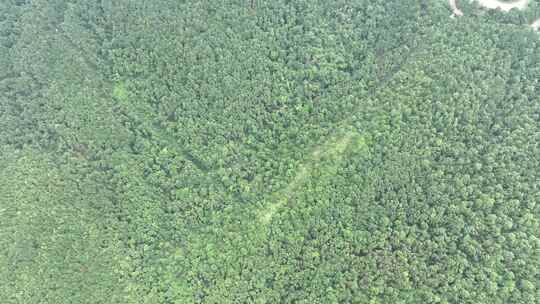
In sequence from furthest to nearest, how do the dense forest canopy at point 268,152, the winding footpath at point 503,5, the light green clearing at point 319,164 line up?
1. the winding footpath at point 503,5
2. the light green clearing at point 319,164
3. the dense forest canopy at point 268,152

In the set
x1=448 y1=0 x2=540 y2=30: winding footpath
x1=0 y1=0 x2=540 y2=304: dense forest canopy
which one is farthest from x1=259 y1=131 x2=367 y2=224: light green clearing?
x1=448 y1=0 x2=540 y2=30: winding footpath

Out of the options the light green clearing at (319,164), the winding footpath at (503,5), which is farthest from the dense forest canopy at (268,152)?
the winding footpath at (503,5)

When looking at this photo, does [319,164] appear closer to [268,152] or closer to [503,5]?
[268,152]

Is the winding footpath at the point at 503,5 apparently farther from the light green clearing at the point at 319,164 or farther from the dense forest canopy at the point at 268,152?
the light green clearing at the point at 319,164

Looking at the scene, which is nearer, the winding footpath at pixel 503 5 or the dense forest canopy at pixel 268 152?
the dense forest canopy at pixel 268 152

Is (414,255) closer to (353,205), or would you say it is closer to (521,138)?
(353,205)
